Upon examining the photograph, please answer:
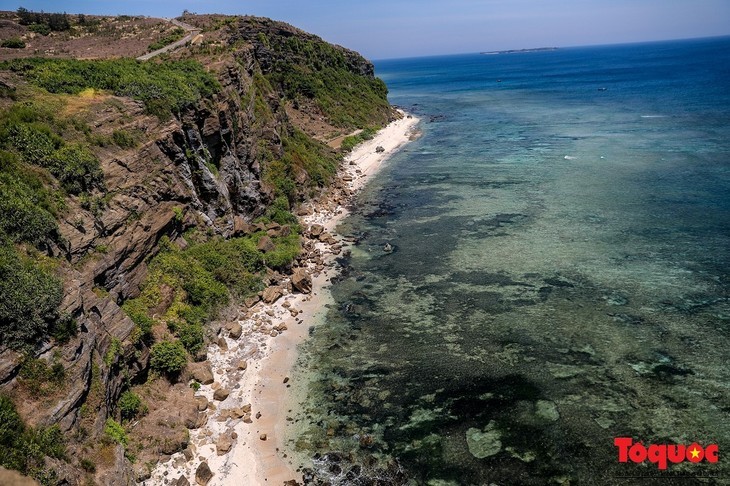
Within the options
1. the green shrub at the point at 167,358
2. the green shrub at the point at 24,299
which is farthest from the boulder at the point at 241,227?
the green shrub at the point at 24,299

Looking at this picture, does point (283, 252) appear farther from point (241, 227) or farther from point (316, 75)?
point (316, 75)

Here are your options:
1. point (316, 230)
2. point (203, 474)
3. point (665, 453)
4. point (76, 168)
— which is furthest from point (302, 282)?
point (665, 453)

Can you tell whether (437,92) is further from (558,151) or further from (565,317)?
(565,317)

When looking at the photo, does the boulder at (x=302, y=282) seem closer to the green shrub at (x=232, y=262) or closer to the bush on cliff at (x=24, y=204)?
the green shrub at (x=232, y=262)

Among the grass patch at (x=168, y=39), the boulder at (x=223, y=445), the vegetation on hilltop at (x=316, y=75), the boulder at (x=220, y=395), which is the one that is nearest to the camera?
the boulder at (x=223, y=445)

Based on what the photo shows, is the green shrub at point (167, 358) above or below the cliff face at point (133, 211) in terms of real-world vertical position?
below

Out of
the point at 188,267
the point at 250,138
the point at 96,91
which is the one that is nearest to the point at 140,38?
the point at 250,138
